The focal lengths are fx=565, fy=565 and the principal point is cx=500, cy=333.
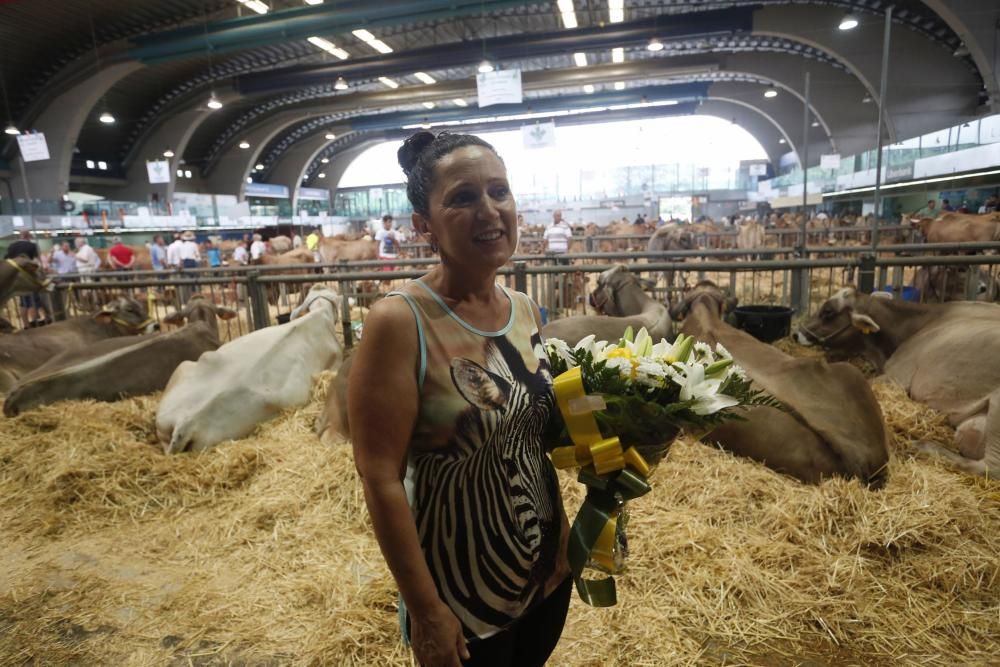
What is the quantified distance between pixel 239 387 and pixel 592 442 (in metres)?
3.94

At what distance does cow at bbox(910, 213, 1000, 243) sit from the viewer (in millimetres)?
9260

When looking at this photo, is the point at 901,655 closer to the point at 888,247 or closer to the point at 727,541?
the point at 727,541

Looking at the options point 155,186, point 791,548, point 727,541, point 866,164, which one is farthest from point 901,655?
point 155,186

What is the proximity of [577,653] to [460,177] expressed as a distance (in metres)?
2.01

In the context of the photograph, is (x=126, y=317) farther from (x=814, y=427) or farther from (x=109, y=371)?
(x=814, y=427)

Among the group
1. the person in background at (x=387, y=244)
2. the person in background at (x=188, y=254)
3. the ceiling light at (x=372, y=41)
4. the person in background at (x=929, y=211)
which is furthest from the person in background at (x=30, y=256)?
the person in background at (x=929, y=211)

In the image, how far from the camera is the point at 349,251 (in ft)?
53.7

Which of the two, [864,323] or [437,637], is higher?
[437,637]

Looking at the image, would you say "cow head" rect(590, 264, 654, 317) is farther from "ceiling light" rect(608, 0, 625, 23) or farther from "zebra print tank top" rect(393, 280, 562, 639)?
"ceiling light" rect(608, 0, 625, 23)

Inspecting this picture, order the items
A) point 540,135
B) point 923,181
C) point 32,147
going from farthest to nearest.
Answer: point 923,181, point 540,135, point 32,147

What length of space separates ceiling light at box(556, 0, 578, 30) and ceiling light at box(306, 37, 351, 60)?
346 inches

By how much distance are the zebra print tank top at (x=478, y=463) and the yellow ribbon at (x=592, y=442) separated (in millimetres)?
122

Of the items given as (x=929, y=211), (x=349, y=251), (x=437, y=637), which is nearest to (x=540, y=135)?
(x=349, y=251)

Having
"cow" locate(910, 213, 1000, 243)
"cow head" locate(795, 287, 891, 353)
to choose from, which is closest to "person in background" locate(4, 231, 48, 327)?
"cow head" locate(795, 287, 891, 353)
